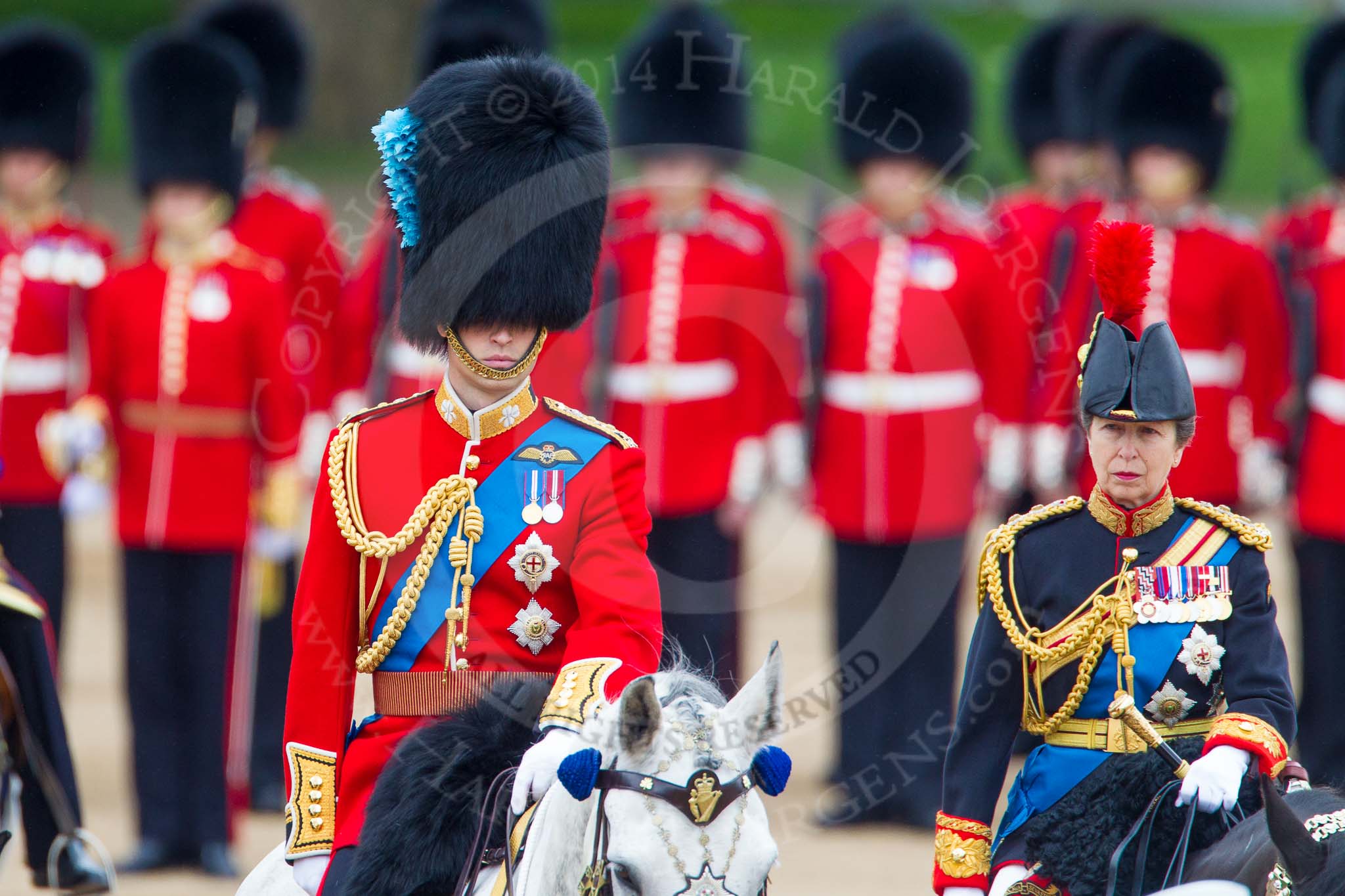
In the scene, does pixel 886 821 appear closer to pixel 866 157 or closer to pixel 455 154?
pixel 866 157

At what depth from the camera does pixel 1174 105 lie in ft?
20.1

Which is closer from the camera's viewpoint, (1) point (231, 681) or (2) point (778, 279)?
(1) point (231, 681)

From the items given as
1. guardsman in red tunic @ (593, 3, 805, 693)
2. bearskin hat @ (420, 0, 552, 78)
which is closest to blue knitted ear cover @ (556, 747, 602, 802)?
guardsman in red tunic @ (593, 3, 805, 693)

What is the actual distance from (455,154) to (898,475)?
9.39ft

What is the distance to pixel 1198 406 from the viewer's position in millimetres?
5652

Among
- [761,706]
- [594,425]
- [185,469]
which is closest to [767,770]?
[761,706]

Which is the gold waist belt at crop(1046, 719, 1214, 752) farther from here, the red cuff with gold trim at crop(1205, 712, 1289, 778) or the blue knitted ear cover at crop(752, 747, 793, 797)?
the blue knitted ear cover at crop(752, 747, 793, 797)

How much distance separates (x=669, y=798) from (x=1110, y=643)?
79 cm

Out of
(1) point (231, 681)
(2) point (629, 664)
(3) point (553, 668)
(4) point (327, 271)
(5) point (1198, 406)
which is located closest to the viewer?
(2) point (629, 664)

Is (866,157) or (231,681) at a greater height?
(866,157)

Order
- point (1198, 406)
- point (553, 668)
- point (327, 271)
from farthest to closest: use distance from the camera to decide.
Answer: point (327, 271) → point (1198, 406) → point (553, 668)

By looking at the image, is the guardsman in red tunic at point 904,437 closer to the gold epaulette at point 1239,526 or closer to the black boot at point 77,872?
the black boot at point 77,872

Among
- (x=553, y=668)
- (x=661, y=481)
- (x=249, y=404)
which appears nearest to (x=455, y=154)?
(x=553, y=668)

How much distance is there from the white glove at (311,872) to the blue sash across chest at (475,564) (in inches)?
10.3
